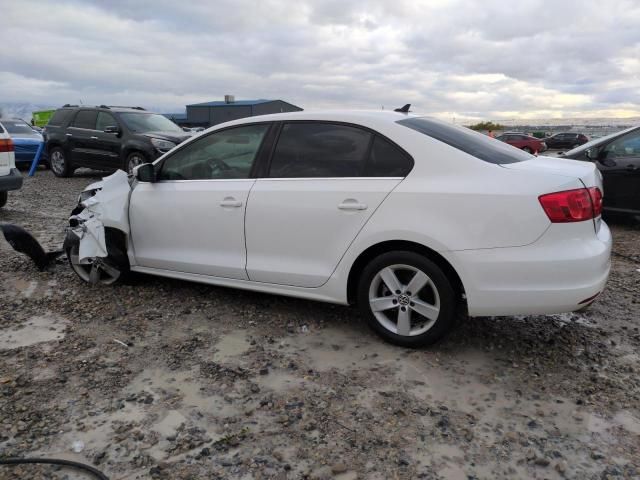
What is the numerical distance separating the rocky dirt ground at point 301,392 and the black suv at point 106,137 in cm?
729

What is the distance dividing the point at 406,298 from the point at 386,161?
0.91m

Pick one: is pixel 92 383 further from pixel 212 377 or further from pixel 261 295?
pixel 261 295

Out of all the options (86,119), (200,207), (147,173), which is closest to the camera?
(200,207)

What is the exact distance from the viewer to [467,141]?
3586 millimetres

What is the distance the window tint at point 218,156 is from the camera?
13.1 ft

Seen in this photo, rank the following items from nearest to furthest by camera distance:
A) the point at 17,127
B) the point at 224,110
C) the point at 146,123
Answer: the point at 146,123 → the point at 17,127 → the point at 224,110

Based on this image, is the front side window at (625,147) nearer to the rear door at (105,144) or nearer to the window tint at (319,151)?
the window tint at (319,151)

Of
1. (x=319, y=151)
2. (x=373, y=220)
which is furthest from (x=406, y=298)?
(x=319, y=151)

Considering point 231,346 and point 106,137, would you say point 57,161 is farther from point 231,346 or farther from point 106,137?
point 231,346

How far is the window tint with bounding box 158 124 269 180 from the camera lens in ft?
13.1

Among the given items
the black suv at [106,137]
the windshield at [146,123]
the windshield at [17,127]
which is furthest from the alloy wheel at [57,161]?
the windshield at [17,127]

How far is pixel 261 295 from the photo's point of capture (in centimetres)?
452

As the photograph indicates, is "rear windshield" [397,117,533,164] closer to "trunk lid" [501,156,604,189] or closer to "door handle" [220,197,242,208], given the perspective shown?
"trunk lid" [501,156,604,189]

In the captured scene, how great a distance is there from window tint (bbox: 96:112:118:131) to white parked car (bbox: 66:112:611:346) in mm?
8154
